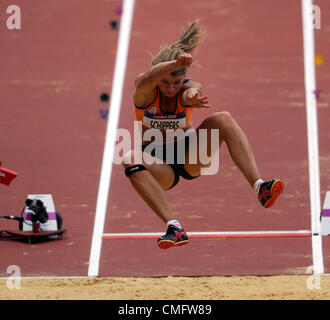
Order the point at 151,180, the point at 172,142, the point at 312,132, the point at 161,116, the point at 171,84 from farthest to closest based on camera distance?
the point at 312,132, the point at 172,142, the point at 151,180, the point at 161,116, the point at 171,84

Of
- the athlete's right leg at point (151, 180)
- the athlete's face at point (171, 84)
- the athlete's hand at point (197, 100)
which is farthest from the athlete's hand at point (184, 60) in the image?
the athlete's right leg at point (151, 180)

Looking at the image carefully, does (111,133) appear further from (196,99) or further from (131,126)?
(196,99)

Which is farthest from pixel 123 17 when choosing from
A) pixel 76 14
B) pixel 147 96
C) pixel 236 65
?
pixel 147 96

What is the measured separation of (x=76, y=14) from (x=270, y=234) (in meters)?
7.98

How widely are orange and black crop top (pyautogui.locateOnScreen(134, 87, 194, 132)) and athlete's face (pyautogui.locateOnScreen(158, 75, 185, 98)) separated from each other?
102 millimetres

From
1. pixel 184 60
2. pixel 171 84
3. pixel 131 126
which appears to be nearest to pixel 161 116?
pixel 171 84

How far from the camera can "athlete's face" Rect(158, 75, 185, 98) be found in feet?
21.7

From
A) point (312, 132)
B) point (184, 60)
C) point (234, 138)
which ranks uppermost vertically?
point (312, 132)

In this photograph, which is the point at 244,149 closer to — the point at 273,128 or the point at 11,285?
the point at 11,285

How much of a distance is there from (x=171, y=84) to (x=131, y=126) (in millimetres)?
6100

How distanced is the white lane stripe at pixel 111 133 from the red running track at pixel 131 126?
9cm

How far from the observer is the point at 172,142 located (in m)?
7.06

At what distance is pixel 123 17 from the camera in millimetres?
16531

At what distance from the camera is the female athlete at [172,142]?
21.8 ft
